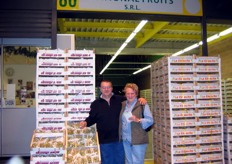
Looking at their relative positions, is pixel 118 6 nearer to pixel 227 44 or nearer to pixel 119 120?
pixel 119 120

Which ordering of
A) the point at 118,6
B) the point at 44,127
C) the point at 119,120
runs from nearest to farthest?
the point at 119,120, the point at 44,127, the point at 118,6

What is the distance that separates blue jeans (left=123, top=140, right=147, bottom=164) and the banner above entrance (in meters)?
2.89

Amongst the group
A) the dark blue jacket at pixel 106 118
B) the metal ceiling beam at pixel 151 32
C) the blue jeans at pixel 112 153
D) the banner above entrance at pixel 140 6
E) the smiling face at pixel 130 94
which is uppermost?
the metal ceiling beam at pixel 151 32

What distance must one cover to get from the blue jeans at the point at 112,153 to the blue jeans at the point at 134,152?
9 cm

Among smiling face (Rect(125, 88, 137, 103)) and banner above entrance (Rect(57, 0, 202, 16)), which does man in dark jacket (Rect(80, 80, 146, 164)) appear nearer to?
smiling face (Rect(125, 88, 137, 103))

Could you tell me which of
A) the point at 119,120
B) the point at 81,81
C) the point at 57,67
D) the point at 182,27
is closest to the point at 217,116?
the point at 119,120

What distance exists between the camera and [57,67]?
16.3 ft

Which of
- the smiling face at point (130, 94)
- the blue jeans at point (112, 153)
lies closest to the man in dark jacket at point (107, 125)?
the blue jeans at point (112, 153)

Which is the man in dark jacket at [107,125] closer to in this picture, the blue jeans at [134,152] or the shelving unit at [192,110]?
the blue jeans at [134,152]

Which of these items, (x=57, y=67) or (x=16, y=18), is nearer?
(x=57, y=67)

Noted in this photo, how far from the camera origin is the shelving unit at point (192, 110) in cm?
556

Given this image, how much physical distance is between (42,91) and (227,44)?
9.79m

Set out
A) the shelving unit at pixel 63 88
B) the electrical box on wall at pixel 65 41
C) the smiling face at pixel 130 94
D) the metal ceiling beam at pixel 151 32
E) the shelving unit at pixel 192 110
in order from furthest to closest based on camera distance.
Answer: the metal ceiling beam at pixel 151 32, the electrical box on wall at pixel 65 41, the shelving unit at pixel 192 110, the shelving unit at pixel 63 88, the smiling face at pixel 130 94

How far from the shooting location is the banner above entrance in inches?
227
